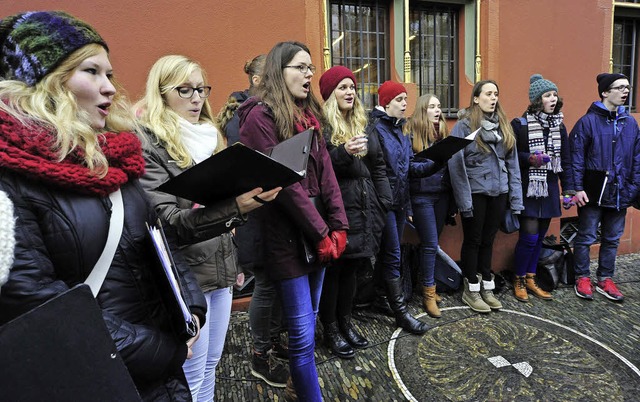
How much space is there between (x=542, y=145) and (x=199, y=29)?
11.9 feet

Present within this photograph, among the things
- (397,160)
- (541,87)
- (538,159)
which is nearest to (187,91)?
(397,160)

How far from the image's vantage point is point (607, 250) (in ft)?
14.2

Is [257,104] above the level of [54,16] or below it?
below

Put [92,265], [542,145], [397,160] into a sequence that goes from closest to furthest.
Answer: [92,265], [397,160], [542,145]

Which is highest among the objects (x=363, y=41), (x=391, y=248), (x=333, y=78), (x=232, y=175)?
(x=363, y=41)

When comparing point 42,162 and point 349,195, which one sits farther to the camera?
point 349,195

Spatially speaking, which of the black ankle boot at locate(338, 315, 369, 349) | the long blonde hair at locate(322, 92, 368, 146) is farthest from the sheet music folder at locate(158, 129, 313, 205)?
the black ankle boot at locate(338, 315, 369, 349)

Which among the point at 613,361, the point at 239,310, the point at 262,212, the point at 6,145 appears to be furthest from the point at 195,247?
the point at 613,361

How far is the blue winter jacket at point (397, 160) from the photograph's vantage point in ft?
11.3

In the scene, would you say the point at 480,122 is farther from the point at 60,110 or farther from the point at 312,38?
the point at 60,110

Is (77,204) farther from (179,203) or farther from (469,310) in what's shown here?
(469,310)

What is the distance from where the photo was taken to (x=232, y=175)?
1.39 meters

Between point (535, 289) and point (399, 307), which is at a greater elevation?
point (399, 307)

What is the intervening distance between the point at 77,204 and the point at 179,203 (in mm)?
645
